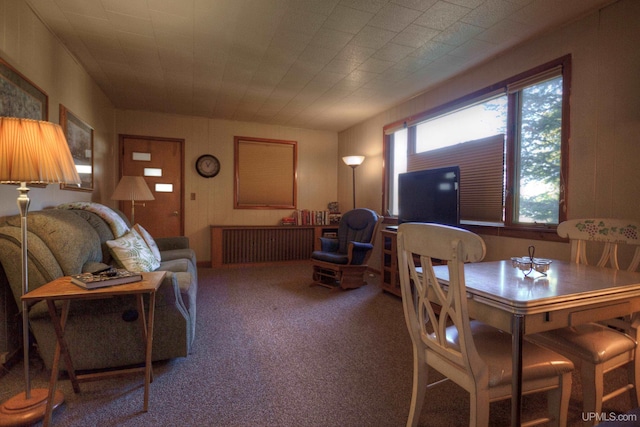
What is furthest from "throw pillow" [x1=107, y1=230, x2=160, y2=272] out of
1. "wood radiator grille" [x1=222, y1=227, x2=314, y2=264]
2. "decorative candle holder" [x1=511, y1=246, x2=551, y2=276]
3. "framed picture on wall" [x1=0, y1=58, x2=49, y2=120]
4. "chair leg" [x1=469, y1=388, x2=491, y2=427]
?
"wood radiator grille" [x1=222, y1=227, x2=314, y2=264]

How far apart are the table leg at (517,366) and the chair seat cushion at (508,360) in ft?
0.13

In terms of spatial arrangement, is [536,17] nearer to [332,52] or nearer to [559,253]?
[332,52]

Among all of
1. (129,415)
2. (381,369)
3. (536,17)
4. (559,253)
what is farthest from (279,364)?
(536,17)

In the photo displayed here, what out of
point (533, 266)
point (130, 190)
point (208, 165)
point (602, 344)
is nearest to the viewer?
point (602, 344)

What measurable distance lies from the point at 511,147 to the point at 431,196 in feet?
2.71

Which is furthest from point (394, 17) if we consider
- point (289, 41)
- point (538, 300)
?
point (538, 300)

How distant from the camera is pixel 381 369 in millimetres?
1940

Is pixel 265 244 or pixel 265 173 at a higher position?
pixel 265 173

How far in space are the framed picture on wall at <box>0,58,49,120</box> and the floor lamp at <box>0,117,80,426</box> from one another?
30.0 inches

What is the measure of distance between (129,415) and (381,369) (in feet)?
4.56

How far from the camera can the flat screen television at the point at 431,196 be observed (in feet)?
9.55

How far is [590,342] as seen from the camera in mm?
1350

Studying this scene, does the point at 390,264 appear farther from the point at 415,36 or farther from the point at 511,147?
the point at 415,36

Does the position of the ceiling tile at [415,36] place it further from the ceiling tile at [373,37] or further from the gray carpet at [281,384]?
the gray carpet at [281,384]
